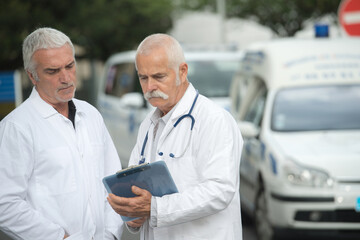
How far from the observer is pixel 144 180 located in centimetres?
280

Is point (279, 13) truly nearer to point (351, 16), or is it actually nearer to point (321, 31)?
point (321, 31)

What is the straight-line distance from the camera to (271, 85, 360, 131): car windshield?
6602 mm

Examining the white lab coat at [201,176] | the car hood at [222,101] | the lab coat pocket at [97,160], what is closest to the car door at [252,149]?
the car hood at [222,101]

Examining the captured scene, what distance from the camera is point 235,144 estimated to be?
9.37 ft

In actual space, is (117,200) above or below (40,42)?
below

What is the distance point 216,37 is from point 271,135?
3207 cm

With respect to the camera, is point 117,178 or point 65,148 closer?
point 117,178

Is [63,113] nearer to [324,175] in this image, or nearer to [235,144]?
[235,144]

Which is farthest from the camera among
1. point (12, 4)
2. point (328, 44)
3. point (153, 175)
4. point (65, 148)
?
point (12, 4)

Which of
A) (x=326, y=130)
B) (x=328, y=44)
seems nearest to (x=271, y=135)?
(x=326, y=130)

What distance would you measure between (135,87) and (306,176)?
469cm

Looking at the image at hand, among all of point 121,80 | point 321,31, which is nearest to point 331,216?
point 321,31

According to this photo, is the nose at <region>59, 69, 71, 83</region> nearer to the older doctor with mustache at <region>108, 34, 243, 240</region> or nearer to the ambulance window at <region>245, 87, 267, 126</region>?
the older doctor with mustache at <region>108, 34, 243, 240</region>

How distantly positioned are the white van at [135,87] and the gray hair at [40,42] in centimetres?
587
